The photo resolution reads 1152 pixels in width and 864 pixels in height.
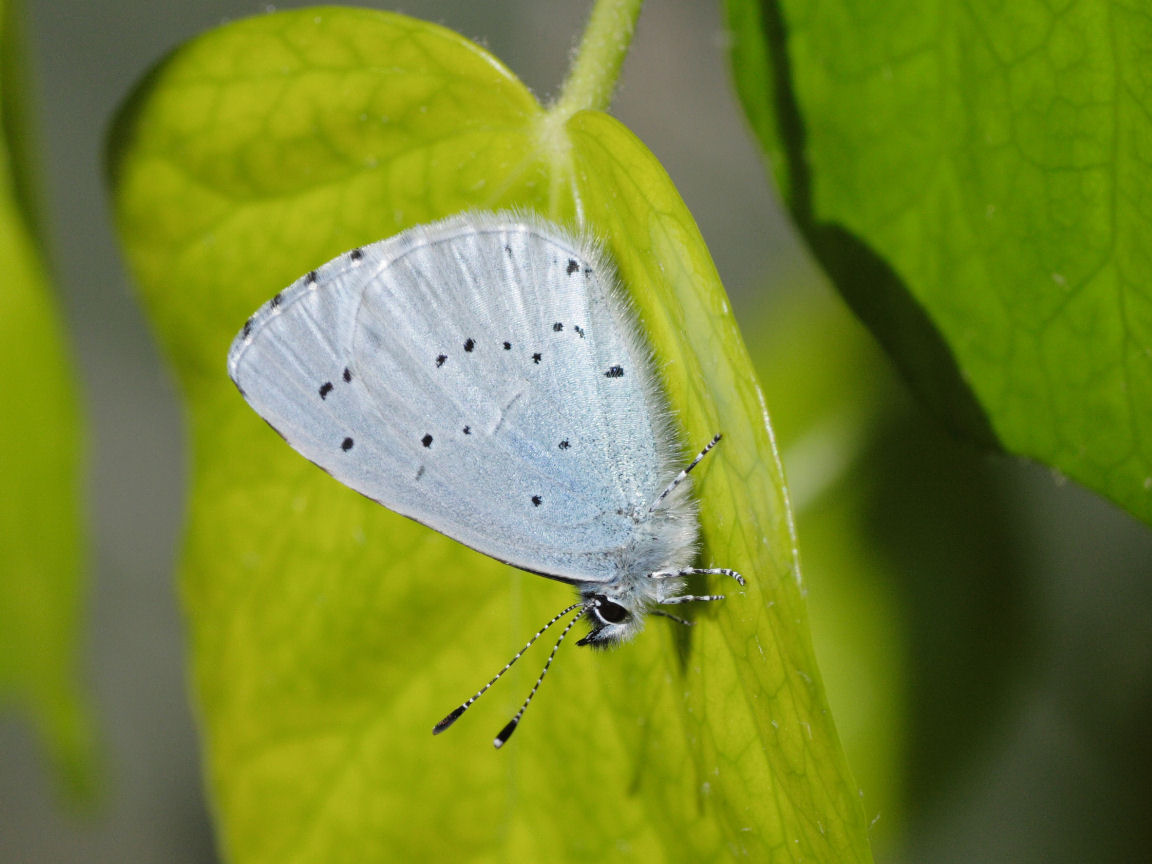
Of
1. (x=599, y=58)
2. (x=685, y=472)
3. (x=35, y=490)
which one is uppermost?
(x=599, y=58)

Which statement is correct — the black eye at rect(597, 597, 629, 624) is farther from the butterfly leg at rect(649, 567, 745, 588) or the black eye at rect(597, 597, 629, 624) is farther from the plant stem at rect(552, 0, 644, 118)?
the plant stem at rect(552, 0, 644, 118)

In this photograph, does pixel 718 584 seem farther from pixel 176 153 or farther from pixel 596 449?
pixel 176 153

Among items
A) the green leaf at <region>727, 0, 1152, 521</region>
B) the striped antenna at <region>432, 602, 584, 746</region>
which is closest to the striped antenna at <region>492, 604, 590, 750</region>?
the striped antenna at <region>432, 602, 584, 746</region>

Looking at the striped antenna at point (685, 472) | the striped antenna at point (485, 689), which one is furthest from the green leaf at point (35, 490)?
the striped antenna at point (685, 472)

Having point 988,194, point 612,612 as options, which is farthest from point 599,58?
point 612,612

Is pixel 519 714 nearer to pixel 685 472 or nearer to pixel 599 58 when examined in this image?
pixel 685 472

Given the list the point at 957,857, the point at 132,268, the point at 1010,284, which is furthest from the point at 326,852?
the point at 957,857

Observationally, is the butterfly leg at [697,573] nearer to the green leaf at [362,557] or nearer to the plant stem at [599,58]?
the green leaf at [362,557]

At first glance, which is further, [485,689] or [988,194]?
[485,689]
